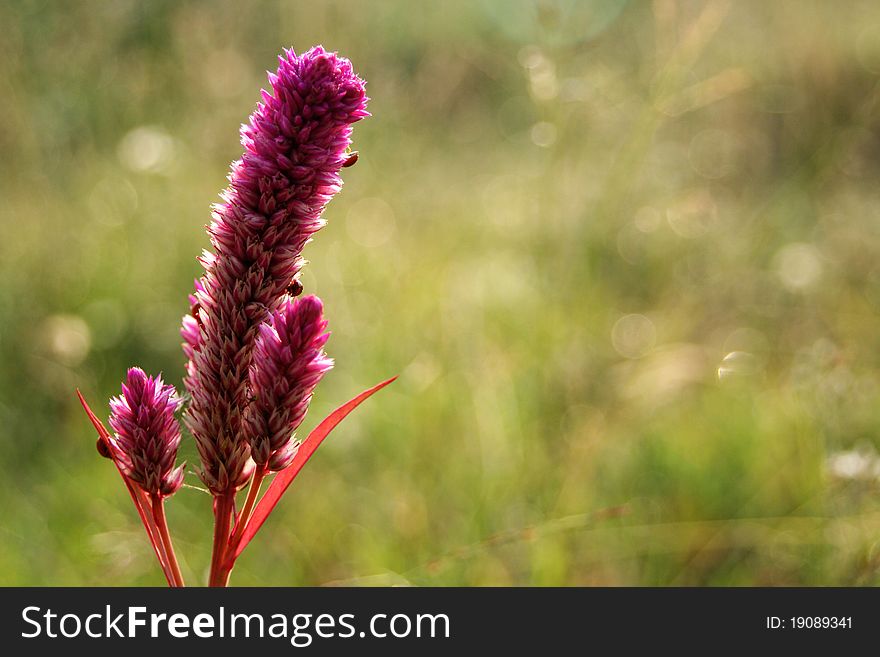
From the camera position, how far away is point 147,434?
3.23ft

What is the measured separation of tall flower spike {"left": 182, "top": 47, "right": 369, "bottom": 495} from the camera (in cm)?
96

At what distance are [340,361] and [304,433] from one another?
53 centimetres

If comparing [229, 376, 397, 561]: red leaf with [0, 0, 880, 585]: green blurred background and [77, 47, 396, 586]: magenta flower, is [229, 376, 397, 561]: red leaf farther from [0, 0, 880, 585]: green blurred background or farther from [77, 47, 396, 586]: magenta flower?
[0, 0, 880, 585]: green blurred background

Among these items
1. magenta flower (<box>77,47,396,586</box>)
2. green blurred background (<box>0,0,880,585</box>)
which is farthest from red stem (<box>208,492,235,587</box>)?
green blurred background (<box>0,0,880,585</box>)

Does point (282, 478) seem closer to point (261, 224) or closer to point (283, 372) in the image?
point (283, 372)

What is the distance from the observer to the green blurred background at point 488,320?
2.56 metres

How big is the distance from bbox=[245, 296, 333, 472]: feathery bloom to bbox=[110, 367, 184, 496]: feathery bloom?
11 cm

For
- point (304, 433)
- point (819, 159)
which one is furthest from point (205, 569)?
point (819, 159)

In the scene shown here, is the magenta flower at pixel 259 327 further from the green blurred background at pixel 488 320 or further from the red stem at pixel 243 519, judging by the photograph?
the green blurred background at pixel 488 320

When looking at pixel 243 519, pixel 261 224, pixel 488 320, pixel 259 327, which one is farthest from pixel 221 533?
pixel 488 320

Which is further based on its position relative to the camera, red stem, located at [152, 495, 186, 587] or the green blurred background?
the green blurred background

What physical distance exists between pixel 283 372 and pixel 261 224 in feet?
0.58

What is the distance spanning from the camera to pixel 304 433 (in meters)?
3.29
